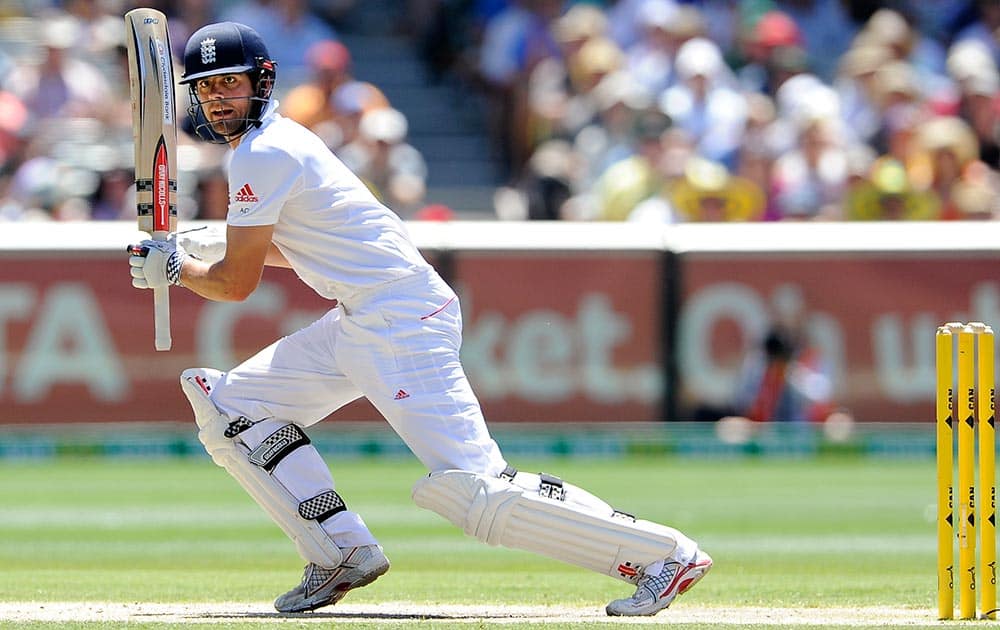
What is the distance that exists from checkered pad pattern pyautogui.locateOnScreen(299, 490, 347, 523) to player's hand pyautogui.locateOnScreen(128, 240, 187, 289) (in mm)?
804

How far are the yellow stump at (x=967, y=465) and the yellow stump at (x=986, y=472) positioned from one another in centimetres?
3

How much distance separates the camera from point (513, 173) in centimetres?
1463

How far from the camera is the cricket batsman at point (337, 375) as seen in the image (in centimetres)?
565

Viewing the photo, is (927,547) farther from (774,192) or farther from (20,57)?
(20,57)

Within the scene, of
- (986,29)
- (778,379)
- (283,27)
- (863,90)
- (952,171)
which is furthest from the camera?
(986,29)

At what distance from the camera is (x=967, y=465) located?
543 cm

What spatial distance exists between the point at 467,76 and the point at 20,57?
3.58 meters

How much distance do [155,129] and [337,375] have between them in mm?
1019

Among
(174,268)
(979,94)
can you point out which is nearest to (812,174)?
(979,94)

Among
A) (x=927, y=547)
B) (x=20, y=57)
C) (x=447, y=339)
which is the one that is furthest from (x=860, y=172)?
(x=447, y=339)

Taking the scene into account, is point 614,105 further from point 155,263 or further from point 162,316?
point 155,263

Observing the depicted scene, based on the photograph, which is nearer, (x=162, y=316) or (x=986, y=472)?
(x=986, y=472)

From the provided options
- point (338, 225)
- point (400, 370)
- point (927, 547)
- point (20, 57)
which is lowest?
point (927, 547)

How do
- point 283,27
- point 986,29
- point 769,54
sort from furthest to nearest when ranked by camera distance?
1. point 986,29
2. point 769,54
3. point 283,27
